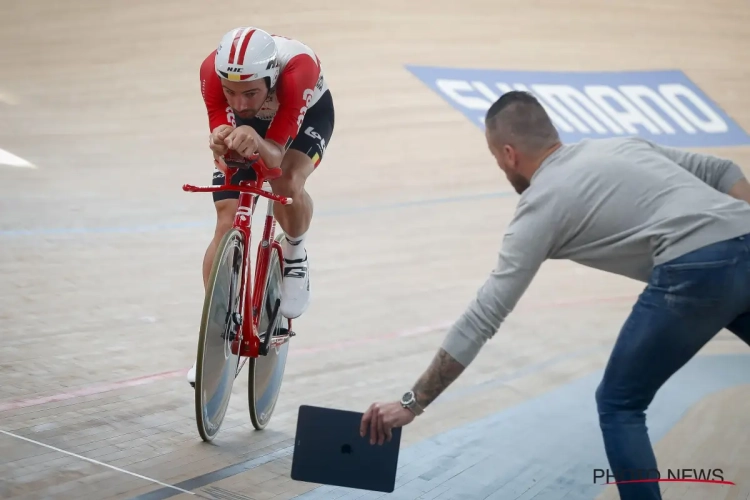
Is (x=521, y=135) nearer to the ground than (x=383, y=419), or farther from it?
farther from it

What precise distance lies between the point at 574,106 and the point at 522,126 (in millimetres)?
6654

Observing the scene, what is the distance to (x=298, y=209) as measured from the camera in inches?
113

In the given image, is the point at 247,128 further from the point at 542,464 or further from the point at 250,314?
the point at 542,464

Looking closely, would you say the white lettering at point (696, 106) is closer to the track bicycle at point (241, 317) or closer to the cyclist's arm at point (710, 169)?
the track bicycle at point (241, 317)

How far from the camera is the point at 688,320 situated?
1736 millimetres

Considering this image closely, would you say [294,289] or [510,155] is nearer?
[510,155]

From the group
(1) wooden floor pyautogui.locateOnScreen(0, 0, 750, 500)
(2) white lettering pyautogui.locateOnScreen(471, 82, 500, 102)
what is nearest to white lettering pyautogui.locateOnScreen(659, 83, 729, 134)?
(1) wooden floor pyautogui.locateOnScreen(0, 0, 750, 500)

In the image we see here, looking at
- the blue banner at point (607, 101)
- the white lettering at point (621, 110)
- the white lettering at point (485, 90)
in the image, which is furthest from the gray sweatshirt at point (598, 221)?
the white lettering at point (485, 90)

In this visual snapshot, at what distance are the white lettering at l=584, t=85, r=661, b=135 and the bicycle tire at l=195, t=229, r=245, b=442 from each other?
618 centimetres

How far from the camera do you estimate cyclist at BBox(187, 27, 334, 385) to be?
A: 239 centimetres

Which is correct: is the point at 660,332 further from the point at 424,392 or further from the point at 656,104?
the point at 656,104

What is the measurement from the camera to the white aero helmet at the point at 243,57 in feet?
7.82

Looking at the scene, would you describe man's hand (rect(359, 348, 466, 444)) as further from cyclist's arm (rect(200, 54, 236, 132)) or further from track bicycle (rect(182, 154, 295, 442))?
cyclist's arm (rect(200, 54, 236, 132))

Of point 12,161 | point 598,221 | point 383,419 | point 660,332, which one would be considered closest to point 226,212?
point 383,419
